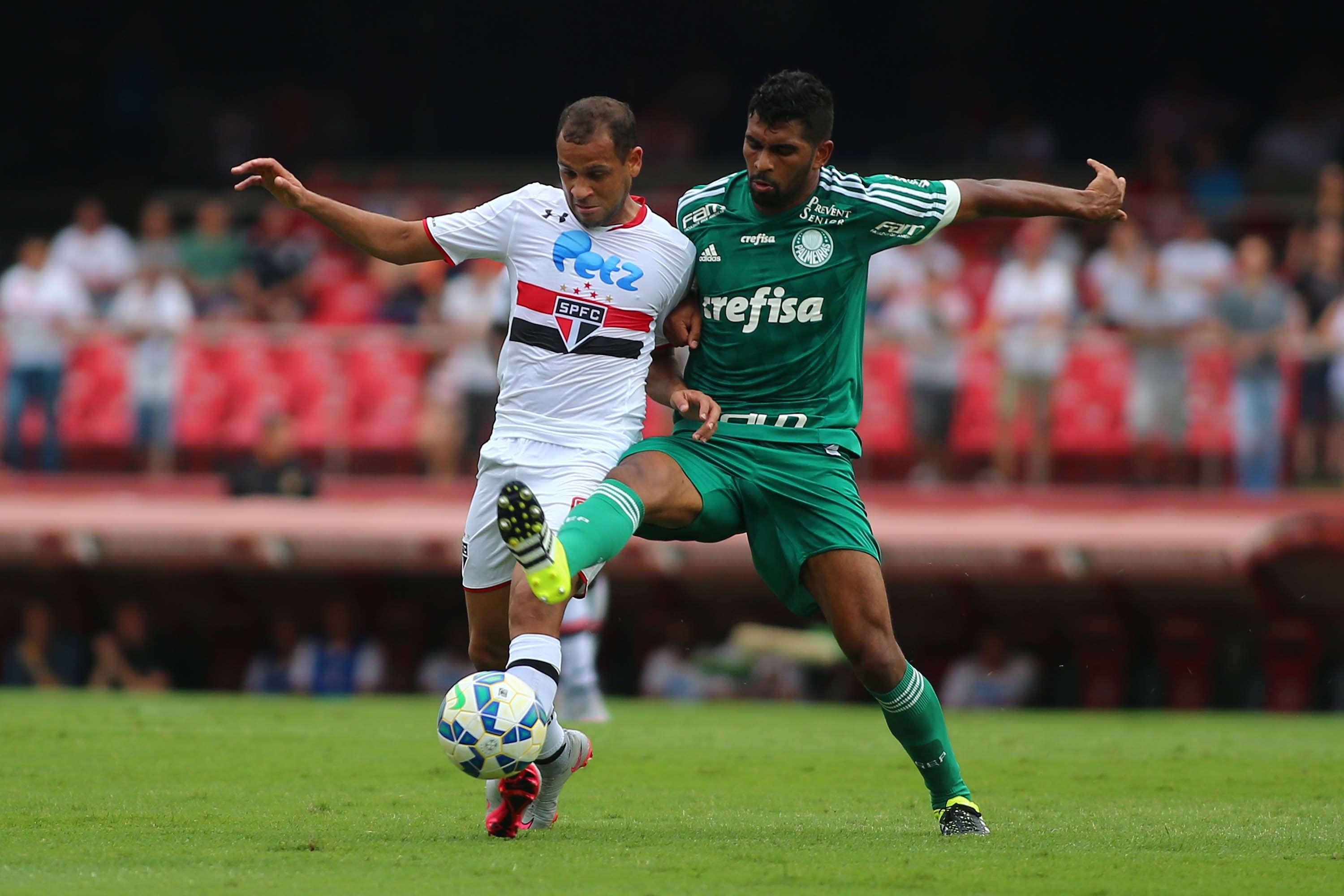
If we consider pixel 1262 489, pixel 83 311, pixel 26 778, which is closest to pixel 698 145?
pixel 83 311

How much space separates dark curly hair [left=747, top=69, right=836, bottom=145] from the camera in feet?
20.8

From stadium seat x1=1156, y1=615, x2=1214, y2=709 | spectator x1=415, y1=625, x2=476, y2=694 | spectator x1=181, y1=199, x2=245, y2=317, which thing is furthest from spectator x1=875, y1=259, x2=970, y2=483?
spectator x1=181, y1=199, x2=245, y2=317

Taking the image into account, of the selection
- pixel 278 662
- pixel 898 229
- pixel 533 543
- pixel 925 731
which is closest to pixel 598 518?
pixel 533 543

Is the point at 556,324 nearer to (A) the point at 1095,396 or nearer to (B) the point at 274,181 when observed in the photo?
(B) the point at 274,181

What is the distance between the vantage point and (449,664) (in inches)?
651

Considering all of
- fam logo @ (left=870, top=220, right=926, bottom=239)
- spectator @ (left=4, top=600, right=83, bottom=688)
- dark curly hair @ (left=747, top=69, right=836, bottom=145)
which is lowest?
spectator @ (left=4, top=600, right=83, bottom=688)

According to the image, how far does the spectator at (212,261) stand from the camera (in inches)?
694

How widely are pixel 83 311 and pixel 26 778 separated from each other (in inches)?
387

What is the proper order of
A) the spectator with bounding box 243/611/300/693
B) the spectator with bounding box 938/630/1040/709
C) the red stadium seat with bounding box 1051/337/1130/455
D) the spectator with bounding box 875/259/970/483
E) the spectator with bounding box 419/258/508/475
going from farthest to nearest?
the spectator with bounding box 243/611/300/693 < the spectator with bounding box 938/630/1040/709 < the spectator with bounding box 419/258/508/475 < the spectator with bounding box 875/259/970/483 < the red stadium seat with bounding box 1051/337/1130/455

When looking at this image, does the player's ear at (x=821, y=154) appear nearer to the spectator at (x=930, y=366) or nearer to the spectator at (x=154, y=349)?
the spectator at (x=930, y=366)

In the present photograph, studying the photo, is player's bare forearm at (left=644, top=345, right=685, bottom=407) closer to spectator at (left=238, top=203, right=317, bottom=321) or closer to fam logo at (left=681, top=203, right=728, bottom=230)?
fam logo at (left=681, top=203, right=728, bottom=230)

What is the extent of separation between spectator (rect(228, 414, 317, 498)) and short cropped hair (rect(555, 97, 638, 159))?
1013cm

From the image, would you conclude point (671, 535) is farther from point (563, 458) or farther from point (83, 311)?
point (83, 311)

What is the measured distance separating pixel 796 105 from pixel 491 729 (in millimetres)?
2365
